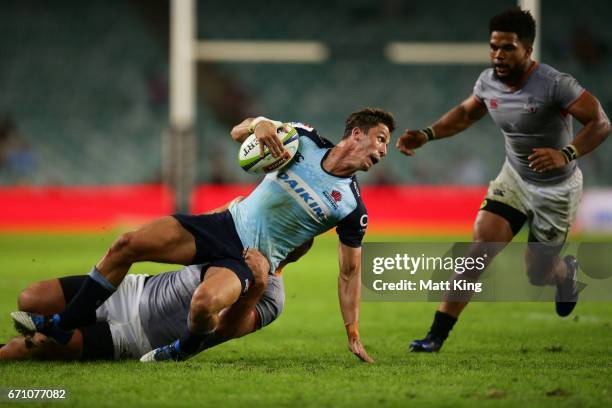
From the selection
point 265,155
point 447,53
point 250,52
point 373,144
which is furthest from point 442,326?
point 250,52

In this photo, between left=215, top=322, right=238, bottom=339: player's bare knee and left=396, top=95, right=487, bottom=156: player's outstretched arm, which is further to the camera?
left=396, top=95, right=487, bottom=156: player's outstretched arm

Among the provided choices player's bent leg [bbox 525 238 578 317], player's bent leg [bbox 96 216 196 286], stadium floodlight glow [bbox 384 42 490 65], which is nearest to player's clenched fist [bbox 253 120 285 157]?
player's bent leg [bbox 96 216 196 286]

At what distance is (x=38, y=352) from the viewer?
561 centimetres

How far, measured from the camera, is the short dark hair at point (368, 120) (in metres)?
5.81

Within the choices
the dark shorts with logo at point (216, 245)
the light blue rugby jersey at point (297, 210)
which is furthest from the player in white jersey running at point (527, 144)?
the dark shorts with logo at point (216, 245)

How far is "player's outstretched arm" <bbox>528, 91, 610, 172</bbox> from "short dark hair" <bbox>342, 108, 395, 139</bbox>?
97 centimetres

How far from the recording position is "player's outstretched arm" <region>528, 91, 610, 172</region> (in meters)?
6.04

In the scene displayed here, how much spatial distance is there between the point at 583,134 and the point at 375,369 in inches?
83.8

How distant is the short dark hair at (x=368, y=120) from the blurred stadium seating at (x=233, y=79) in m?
17.4

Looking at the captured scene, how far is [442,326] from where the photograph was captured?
21.8 feet

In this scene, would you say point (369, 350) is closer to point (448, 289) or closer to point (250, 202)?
point (448, 289)

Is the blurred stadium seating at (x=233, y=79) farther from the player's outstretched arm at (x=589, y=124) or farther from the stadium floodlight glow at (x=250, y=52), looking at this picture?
the player's outstretched arm at (x=589, y=124)

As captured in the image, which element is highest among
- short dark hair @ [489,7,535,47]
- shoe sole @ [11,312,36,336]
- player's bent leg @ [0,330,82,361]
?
short dark hair @ [489,7,535,47]

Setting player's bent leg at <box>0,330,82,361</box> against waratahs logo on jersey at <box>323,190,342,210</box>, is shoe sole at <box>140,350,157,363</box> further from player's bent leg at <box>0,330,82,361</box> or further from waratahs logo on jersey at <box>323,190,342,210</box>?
waratahs logo on jersey at <box>323,190,342,210</box>
